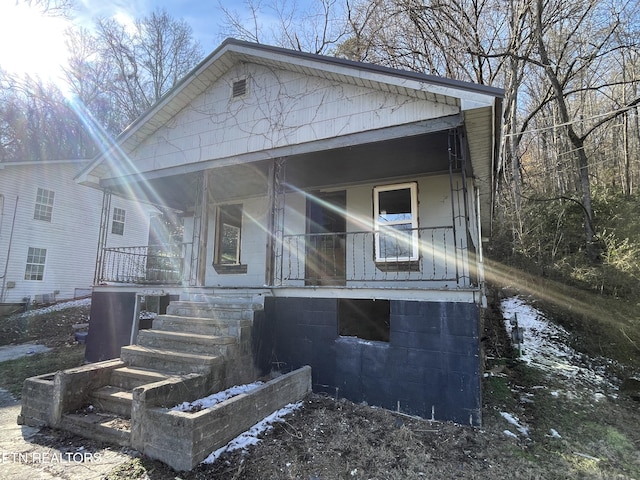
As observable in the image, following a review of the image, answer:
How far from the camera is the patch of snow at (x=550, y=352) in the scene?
6770 mm

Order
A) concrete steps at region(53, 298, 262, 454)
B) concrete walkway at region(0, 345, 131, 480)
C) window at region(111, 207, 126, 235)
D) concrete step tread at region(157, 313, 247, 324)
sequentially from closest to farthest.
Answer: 1. concrete walkway at region(0, 345, 131, 480)
2. concrete steps at region(53, 298, 262, 454)
3. concrete step tread at region(157, 313, 247, 324)
4. window at region(111, 207, 126, 235)

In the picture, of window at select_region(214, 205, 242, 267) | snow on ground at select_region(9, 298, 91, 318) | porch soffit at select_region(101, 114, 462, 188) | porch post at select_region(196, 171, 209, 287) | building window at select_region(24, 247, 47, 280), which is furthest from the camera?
building window at select_region(24, 247, 47, 280)

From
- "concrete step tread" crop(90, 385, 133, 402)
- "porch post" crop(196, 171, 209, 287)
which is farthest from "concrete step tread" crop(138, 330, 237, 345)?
"porch post" crop(196, 171, 209, 287)

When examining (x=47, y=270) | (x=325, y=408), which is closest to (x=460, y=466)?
(x=325, y=408)

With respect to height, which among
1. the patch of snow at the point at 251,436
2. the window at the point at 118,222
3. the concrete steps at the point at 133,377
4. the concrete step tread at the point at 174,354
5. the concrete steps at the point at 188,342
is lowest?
the patch of snow at the point at 251,436

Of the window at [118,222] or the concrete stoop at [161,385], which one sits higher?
the window at [118,222]

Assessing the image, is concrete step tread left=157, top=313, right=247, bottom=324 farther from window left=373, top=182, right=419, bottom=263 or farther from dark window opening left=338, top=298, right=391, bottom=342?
window left=373, top=182, right=419, bottom=263

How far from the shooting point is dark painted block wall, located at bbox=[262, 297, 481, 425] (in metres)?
4.22

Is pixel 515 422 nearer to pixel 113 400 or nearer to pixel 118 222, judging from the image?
pixel 113 400

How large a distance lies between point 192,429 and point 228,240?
6138 mm

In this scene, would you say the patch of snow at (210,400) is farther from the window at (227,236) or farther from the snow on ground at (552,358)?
the window at (227,236)

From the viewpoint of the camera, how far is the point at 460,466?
3291 mm

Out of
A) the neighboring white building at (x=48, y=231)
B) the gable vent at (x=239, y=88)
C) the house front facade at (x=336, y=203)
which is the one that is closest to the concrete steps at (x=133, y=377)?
the house front facade at (x=336, y=203)

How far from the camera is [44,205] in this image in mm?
14469
